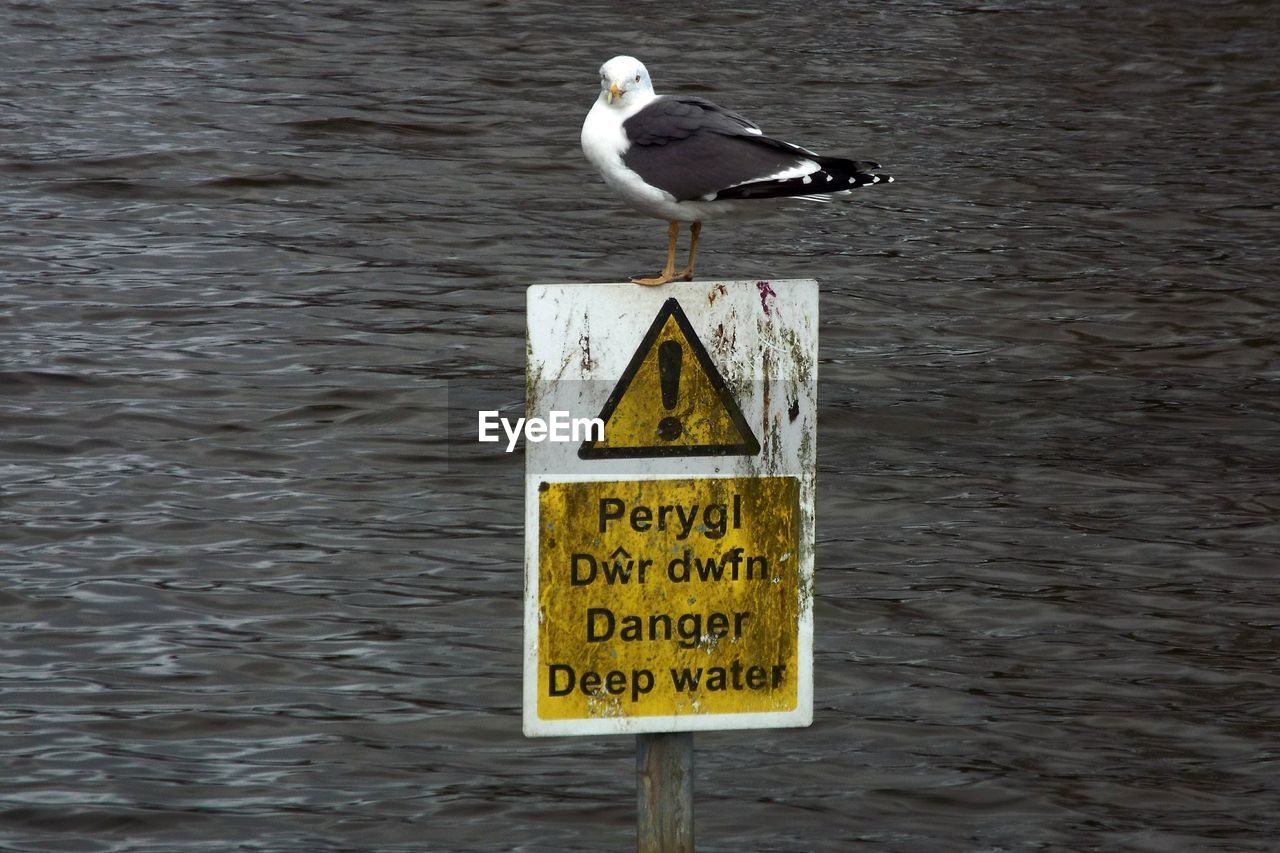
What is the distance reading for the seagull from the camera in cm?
457

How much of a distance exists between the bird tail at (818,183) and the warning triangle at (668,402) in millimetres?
1178

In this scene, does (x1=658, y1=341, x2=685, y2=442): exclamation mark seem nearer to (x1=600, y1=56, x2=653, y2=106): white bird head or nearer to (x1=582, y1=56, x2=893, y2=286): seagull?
(x1=582, y1=56, x2=893, y2=286): seagull

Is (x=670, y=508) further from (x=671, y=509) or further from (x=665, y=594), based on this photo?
(x=665, y=594)

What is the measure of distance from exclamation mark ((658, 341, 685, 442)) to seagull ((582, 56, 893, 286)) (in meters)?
1.05

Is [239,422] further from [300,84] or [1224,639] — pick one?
[300,84]

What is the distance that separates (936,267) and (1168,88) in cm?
576

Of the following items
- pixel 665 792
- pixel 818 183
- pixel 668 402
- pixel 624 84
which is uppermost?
pixel 624 84

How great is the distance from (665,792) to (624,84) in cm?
170

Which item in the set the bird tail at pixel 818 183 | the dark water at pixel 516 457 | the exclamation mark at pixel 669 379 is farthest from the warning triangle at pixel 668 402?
the dark water at pixel 516 457

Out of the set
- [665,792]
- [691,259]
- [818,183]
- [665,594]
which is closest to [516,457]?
[818,183]

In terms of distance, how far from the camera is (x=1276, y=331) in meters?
10.6

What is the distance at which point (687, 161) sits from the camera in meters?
4.57

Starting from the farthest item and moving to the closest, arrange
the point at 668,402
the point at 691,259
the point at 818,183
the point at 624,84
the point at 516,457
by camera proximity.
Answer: the point at 516,457, the point at 624,84, the point at 818,183, the point at 691,259, the point at 668,402

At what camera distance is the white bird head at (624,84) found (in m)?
4.68
